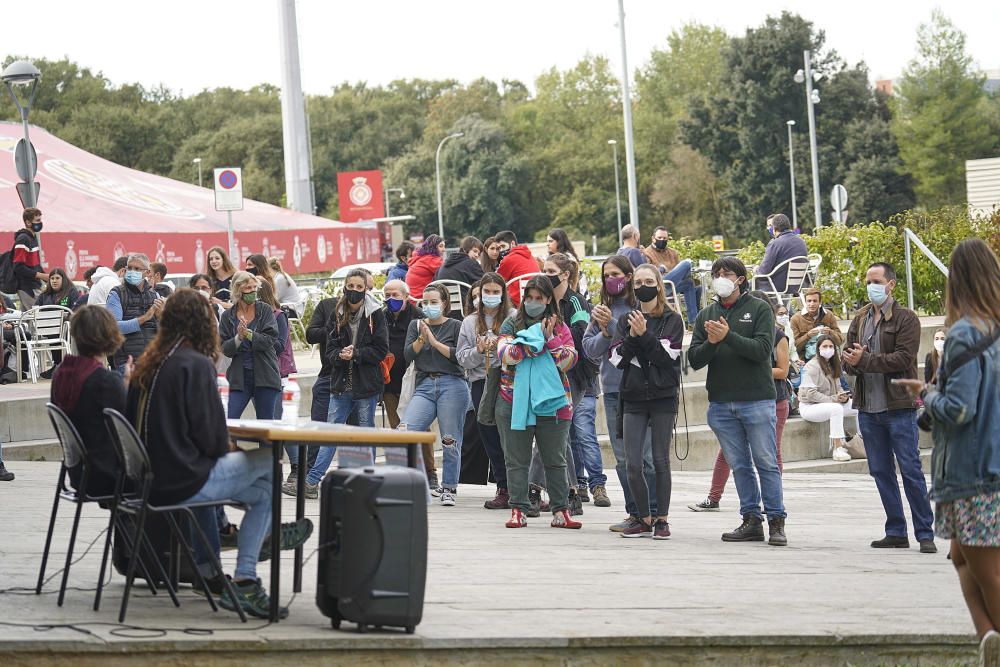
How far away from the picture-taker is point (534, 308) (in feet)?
33.1

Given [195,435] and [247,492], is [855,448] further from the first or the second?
[195,435]

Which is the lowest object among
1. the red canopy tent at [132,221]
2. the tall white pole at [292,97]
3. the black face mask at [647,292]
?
the black face mask at [647,292]

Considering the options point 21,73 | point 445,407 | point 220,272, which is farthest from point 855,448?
point 21,73

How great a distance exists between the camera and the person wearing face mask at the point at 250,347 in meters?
11.5

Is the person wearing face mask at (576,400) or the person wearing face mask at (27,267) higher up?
the person wearing face mask at (27,267)

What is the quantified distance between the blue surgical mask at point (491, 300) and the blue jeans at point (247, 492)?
4.39m

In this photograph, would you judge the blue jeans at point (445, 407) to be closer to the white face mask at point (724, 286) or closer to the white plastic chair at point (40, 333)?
the white face mask at point (724, 286)

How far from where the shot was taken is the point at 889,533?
33.3 feet

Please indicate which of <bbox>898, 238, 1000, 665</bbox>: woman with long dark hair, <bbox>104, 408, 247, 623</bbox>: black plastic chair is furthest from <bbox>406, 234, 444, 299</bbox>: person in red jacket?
<bbox>898, 238, 1000, 665</bbox>: woman with long dark hair

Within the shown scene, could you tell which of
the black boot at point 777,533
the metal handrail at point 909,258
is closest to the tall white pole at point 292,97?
the metal handrail at point 909,258

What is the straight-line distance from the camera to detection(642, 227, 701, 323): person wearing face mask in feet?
58.0

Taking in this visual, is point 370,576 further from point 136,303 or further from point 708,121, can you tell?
point 708,121

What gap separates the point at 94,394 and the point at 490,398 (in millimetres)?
3953

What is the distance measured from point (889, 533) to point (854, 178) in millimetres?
62915
